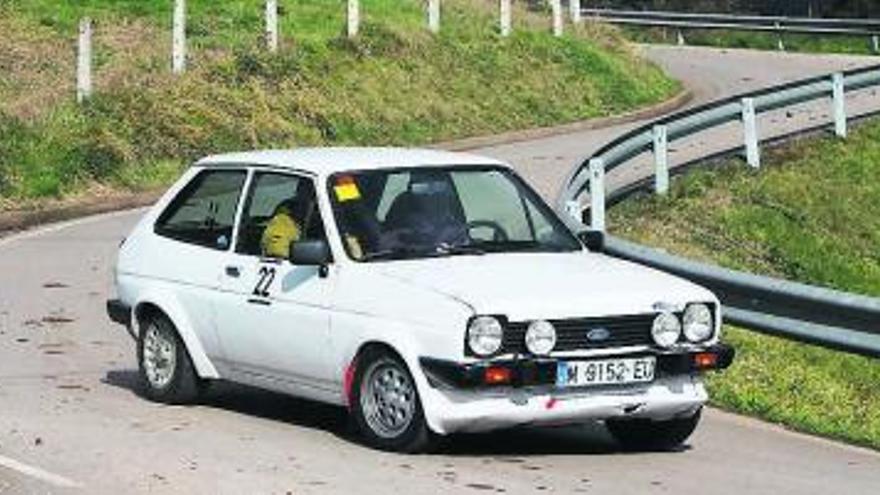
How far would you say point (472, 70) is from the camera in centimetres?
3516

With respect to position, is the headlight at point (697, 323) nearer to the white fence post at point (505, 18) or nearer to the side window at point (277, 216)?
the side window at point (277, 216)

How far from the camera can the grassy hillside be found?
2589 cm

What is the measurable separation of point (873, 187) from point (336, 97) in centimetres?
947

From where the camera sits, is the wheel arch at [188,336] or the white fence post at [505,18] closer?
the wheel arch at [188,336]

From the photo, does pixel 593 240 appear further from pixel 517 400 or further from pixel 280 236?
pixel 517 400

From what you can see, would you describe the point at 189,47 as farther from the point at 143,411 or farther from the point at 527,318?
the point at 527,318

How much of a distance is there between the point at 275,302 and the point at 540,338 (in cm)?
180

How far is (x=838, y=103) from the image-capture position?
1016 inches

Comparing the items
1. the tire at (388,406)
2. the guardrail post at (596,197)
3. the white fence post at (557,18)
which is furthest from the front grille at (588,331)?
the white fence post at (557,18)

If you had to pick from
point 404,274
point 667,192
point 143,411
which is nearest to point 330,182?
point 404,274

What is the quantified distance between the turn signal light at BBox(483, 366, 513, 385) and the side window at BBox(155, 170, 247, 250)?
2.45m

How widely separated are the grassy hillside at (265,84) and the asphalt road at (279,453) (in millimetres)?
11882

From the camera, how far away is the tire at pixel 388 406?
9836 millimetres

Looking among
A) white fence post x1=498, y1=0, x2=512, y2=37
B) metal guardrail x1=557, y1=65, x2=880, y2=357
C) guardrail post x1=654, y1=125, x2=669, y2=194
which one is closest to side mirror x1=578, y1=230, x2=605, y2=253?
metal guardrail x1=557, y1=65, x2=880, y2=357
